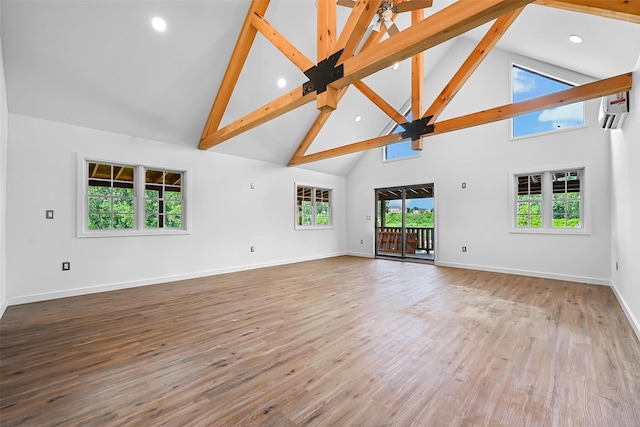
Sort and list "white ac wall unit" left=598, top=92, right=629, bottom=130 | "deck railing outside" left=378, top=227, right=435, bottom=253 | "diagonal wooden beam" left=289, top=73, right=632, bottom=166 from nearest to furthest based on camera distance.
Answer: "diagonal wooden beam" left=289, top=73, right=632, bottom=166 → "white ac wall unit" left=598, top=92, right=629, bottom=130 → "deck railing outside" left=378, top=227, right=435, bottom=253

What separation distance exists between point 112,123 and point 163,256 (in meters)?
2.34

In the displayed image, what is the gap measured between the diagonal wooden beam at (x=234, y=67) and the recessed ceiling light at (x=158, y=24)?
3.25 feet

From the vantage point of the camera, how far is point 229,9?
13.0ft

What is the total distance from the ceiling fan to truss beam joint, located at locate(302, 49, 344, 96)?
110 centimetres

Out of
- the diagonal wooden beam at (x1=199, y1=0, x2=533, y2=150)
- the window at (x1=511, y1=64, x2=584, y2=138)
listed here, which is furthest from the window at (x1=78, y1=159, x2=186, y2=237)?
the window at (x1=511, y1=64, x2=584, y2=138)

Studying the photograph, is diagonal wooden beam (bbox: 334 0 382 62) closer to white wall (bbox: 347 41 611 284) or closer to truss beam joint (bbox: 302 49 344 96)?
truss beam joint (bbox: 302 49 344 96)

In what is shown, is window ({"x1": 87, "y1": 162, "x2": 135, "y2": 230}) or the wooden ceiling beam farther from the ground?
the wooden ceiling beam

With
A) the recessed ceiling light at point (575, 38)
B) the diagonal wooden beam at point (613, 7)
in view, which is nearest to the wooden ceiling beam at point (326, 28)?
the diagonal wooden beam at point (613, 7)

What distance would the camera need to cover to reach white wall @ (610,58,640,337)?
288 cm

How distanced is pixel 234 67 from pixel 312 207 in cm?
431

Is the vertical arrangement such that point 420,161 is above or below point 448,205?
above

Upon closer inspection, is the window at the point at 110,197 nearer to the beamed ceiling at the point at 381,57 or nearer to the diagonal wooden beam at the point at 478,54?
the beamed ceiling at the point at 381,57

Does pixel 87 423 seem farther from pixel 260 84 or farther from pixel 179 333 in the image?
pixel 260 84

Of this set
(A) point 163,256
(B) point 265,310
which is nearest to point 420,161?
(B) point 265,310
